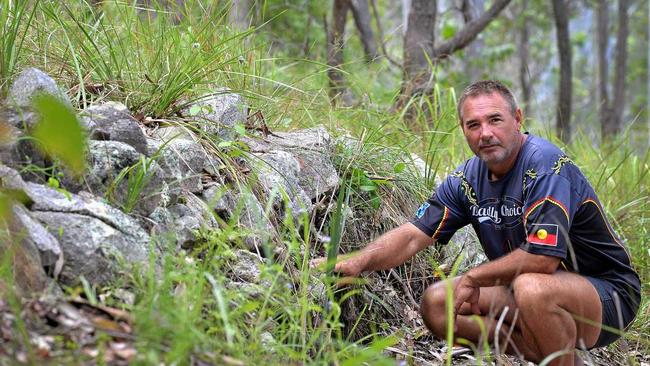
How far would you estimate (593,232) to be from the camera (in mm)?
3678

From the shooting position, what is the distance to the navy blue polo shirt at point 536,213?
3430 mm

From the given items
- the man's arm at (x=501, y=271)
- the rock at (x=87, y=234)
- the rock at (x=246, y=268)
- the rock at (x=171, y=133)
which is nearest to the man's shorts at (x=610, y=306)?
the man's arm at (x=501, y=271)

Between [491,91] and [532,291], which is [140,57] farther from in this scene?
[532,291]

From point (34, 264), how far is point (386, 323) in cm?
200

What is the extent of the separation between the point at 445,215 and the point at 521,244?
0.52 m

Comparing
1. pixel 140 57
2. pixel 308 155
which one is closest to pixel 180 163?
pixel 140 57

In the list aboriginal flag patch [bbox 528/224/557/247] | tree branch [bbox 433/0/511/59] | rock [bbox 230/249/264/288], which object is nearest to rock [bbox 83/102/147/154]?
rock [bbox 230/249/264/288]

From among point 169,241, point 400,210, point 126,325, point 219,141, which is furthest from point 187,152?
point 400,210

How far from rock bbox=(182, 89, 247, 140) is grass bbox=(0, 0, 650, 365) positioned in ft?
0.23

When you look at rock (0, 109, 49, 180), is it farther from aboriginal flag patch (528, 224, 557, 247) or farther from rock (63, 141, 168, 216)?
aboriginal flag patch (528, 224, 557, 247)

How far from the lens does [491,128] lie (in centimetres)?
371

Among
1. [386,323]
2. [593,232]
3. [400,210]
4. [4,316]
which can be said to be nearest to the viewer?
[4,316]

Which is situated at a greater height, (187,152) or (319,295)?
(187,152)

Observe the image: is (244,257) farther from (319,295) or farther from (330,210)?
(330,210)
